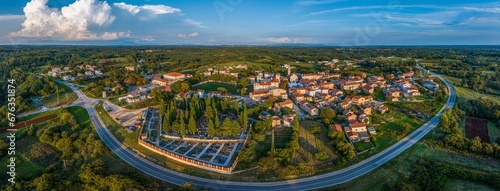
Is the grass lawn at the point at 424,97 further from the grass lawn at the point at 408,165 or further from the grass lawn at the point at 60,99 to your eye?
the grass lawn at the point at 60,99

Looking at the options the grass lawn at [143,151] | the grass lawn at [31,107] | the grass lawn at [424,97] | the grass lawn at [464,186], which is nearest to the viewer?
the grass lawn at [464,186]

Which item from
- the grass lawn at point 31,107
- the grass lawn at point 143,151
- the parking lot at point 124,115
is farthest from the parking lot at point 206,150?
the grass lawn at point 31,107

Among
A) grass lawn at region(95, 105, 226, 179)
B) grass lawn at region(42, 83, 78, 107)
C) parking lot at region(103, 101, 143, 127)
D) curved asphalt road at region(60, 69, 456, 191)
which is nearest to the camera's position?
curved asphalt road at region(60, 69, 456, 191)

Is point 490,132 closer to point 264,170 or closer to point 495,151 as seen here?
point 495,151

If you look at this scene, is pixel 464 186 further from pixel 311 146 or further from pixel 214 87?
pixel 214 87

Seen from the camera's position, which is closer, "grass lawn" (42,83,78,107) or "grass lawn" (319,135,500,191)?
"grass lawn" (319,135,500,191)

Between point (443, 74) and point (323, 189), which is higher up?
point (443, 74)

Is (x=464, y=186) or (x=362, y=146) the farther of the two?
(x=362, y=146)

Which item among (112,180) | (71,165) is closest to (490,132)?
(112,180)

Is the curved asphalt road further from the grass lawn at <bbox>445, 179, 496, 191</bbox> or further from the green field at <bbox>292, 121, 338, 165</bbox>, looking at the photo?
the grass lawn at <bbox>445, 179, 496, 191</bbox>

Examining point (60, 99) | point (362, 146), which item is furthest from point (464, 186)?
point (60, 99)

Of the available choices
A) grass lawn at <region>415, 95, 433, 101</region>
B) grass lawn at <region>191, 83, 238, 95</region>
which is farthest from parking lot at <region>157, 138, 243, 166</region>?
grass lawn at <region>415, 95, 433, 101</region>
